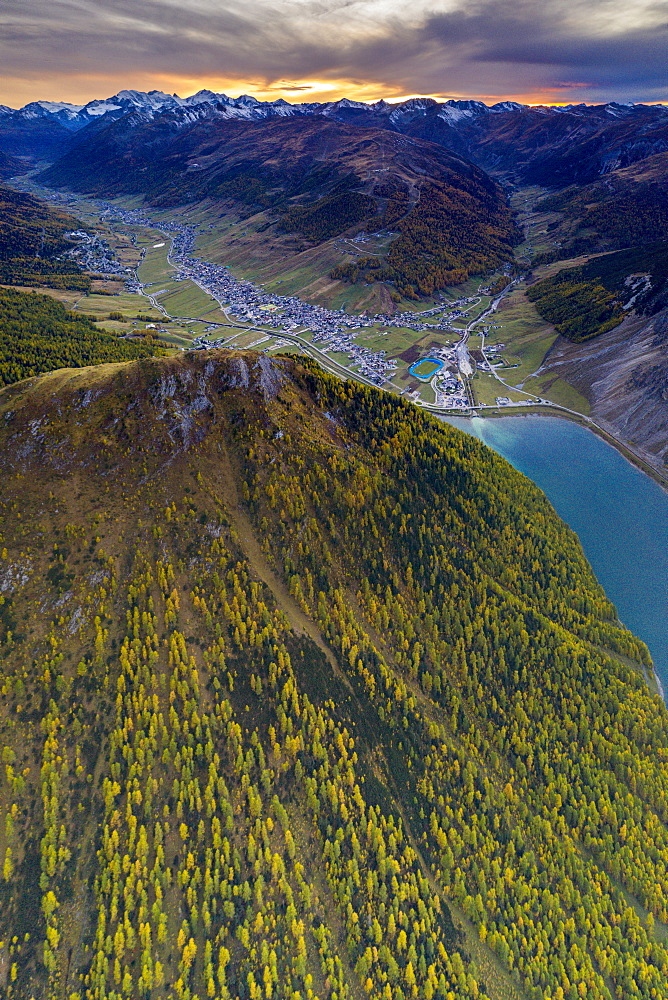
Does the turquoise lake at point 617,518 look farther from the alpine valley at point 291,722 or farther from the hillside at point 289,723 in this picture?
the hillside at point 289,723

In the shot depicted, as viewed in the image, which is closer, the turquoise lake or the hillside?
the hillside

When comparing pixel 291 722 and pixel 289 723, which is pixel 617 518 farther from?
pixel 289 723

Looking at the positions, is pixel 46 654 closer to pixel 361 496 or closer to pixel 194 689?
pixel 194 689

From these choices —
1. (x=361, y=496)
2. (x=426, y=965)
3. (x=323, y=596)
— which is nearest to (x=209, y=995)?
(x=426, y=965)

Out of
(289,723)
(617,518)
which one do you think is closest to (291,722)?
(289,723)

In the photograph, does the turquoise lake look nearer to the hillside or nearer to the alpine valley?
the alpine valley

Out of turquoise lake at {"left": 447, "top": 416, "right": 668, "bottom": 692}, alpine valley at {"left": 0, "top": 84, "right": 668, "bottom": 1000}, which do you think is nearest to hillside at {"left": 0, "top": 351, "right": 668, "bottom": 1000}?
alpine valley at {"left": 0, "top": 84, "right": 668, "bottom": 1000}
